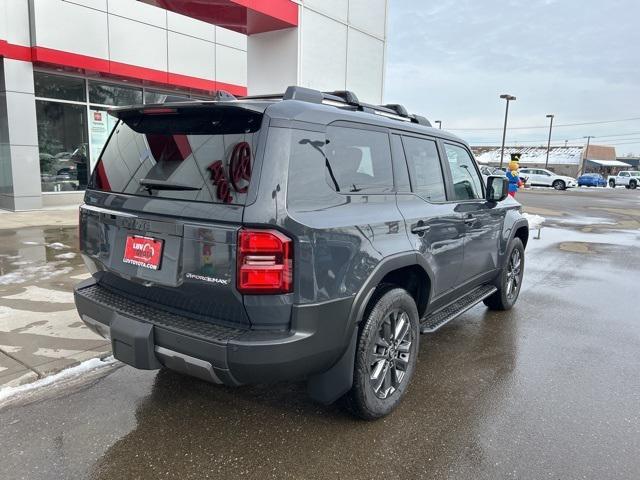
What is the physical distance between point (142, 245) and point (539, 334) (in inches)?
157

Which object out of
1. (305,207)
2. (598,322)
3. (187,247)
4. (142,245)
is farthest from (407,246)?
(598,322)

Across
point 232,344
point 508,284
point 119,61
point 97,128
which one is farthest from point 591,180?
point 232,344

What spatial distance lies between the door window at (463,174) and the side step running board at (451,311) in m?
0.93

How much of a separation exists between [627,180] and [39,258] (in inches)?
2047

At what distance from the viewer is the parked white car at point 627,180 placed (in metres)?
46.2

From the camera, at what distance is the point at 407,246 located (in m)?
3.19

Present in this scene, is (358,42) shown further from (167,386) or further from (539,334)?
(167,386)

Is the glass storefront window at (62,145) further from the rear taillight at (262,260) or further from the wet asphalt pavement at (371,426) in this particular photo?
the rear taillight at (262,260)

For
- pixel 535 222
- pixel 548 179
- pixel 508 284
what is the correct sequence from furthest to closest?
pixel 548 179 → pixel 535 222 → pixel 508 284

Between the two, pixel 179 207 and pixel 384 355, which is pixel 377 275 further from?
pixel 179 207

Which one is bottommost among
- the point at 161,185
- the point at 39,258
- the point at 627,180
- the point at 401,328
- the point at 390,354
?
the point at 39,258

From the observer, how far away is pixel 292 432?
302 cm

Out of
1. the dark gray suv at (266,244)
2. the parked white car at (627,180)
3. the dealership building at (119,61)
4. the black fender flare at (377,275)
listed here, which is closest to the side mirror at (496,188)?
the dark gray suv at (266,244)

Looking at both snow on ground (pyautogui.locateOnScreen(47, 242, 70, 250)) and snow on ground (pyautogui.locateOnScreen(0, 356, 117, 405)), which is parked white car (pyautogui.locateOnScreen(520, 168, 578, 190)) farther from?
snow on ground (pyautogui.locateOnScreen(0, 356, 117, 405))
